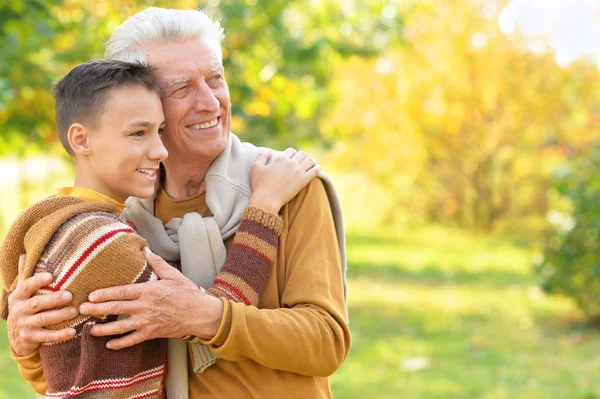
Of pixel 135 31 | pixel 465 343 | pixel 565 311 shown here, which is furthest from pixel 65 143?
pixel 565 311

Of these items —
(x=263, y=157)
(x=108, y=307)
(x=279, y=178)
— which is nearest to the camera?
(x=108, y=307)

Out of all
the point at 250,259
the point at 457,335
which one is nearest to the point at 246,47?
the point at 457,335

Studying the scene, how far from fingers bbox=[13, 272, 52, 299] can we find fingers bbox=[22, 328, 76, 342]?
0.10m

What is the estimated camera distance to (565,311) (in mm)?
8227

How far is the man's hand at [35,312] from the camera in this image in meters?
2.01

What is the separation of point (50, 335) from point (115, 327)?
0.18 meters

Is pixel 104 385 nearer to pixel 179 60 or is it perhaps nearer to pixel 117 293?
pixel 117 293

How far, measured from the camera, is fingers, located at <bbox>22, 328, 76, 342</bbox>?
203 cm

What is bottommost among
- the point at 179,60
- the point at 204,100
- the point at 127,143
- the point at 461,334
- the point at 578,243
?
the point at 461,334

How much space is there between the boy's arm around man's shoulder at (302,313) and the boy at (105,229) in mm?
75

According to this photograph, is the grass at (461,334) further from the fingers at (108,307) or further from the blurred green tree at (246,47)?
the fingers at (108,307)

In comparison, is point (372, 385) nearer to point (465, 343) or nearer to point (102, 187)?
point (465, 343)

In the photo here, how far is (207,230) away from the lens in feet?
7.56

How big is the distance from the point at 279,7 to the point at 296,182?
4973 millimetres
